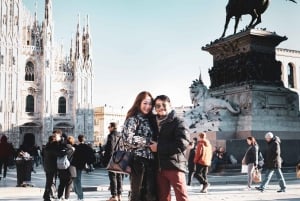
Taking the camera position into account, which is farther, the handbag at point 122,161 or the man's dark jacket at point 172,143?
the handbag at point 122,161

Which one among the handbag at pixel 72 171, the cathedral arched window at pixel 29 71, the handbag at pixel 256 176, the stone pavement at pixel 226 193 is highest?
the cathedral arched window at pixel 29 71

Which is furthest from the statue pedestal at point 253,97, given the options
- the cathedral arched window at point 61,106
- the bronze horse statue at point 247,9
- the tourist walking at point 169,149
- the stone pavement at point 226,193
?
the cathedral arched window at point 61,106

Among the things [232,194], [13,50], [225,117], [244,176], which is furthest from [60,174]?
[13,50]

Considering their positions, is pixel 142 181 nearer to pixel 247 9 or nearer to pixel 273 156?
pixel 273 156

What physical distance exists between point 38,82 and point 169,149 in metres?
48.1

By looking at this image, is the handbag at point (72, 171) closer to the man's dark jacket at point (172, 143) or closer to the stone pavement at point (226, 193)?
the stone pavement at point (226, 193)

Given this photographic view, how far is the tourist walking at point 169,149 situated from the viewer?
499cm

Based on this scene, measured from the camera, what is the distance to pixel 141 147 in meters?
5.08

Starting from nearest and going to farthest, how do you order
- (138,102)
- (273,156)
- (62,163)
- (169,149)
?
(169,149) < (138,102) < (62,163) < (273,156)

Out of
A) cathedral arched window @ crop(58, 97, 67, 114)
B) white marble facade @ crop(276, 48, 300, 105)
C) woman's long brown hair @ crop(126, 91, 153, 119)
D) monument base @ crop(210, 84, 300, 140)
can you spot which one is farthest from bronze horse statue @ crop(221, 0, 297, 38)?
cathedral arched window @ crop(58, 97, 67, 114)

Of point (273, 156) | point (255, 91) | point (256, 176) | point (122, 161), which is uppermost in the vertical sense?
point (255, 91)

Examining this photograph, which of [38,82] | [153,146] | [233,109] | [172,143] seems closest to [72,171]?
[153,146]

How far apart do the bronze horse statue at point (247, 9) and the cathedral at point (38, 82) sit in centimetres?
3683

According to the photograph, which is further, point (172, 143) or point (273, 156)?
point (273, 156)
